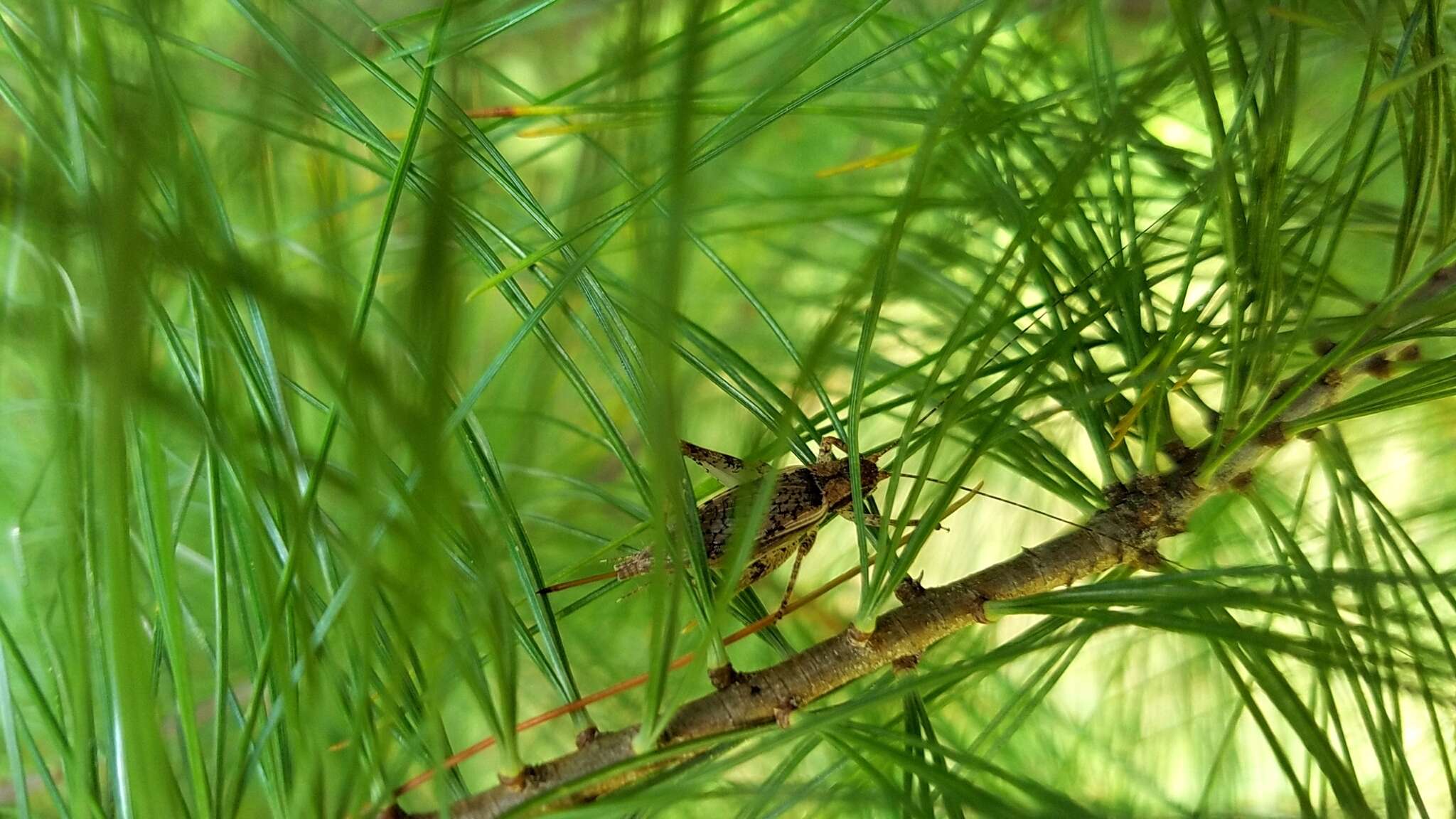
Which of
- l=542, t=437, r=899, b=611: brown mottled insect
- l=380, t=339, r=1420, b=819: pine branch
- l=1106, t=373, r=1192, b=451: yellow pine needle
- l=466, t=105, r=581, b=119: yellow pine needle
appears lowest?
l=380, t=339, r=1420, b=819: pine branch

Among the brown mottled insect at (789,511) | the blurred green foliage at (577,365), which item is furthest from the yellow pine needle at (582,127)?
the brown mottled insect at (789,511)

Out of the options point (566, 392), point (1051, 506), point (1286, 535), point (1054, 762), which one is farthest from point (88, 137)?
point (1051, 506)

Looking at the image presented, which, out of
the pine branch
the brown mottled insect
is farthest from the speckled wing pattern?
the pine branch

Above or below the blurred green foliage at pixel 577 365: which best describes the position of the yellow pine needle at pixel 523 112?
above

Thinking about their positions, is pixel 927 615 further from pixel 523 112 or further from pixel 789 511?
pixel 523 112

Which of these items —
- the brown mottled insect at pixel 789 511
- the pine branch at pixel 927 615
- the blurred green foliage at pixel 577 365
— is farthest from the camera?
the brown mottled insect at pixel 789 511

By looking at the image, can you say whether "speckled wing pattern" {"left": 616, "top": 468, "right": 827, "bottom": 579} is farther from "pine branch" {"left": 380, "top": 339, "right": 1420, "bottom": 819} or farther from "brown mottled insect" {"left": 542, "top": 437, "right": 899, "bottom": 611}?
"pine branch" {"left": 380, "top": 339, "right": 1420, "bottom": 819}

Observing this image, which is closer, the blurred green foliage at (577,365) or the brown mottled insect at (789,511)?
the blurred green foliage at (577,365)

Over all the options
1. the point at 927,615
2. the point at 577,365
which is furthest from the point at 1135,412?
the point at 577,365

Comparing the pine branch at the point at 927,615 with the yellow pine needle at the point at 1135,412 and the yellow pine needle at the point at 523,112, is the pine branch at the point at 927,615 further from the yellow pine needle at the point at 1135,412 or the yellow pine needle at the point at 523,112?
the yellow pine needle at the point at 523,112
